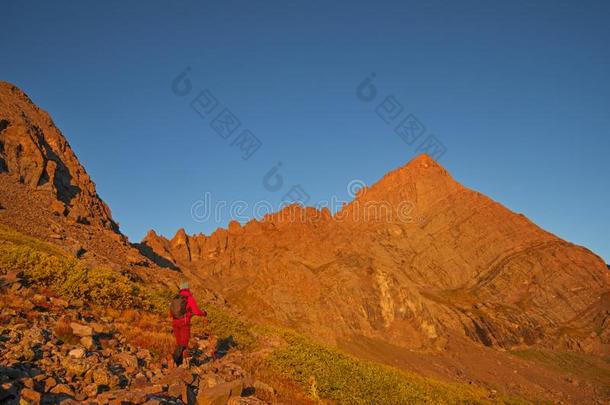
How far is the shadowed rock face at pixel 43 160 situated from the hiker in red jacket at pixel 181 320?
1525 inches

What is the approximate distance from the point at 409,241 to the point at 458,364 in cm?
8481

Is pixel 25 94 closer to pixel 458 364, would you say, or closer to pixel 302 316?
pixel 302 316

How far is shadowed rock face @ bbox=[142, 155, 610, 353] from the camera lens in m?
74.9

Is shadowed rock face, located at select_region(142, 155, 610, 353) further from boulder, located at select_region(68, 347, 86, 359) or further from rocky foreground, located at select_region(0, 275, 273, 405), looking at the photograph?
boulder, located at select_region(68, 347, 86, 359)

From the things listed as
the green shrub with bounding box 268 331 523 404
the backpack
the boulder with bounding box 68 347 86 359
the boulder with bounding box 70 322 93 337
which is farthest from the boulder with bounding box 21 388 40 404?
the green shrub with bounding box 268 331 523 404

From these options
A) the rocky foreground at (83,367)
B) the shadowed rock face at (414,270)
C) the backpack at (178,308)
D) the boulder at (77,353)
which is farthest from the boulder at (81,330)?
the shadowed rock face at (414,270)

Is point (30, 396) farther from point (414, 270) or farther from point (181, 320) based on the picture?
point (414, 270)

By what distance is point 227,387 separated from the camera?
10508 millimetres

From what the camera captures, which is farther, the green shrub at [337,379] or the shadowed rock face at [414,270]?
the shadowed rock face at [414,270]

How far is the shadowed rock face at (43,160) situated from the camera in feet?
159

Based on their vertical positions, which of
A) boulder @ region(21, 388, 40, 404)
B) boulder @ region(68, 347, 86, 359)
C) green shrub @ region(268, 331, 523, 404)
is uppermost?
boulder @ region(68, 347, 86, 359)

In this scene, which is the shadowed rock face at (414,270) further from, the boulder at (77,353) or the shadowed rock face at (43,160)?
the boulder at (77,353)

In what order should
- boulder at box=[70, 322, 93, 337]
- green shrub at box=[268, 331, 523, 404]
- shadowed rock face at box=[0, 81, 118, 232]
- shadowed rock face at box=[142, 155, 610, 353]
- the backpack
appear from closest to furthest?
boulder at box=[70, 322, 93, 337]
the backpack
green shrub at box=[268, 331, 523, 404]
shadowed rock face at box=[0, 81, 118, 232]
shadowed rock face at box=[142, 155, 610, 353]

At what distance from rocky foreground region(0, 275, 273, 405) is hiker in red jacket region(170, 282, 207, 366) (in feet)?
1.40
